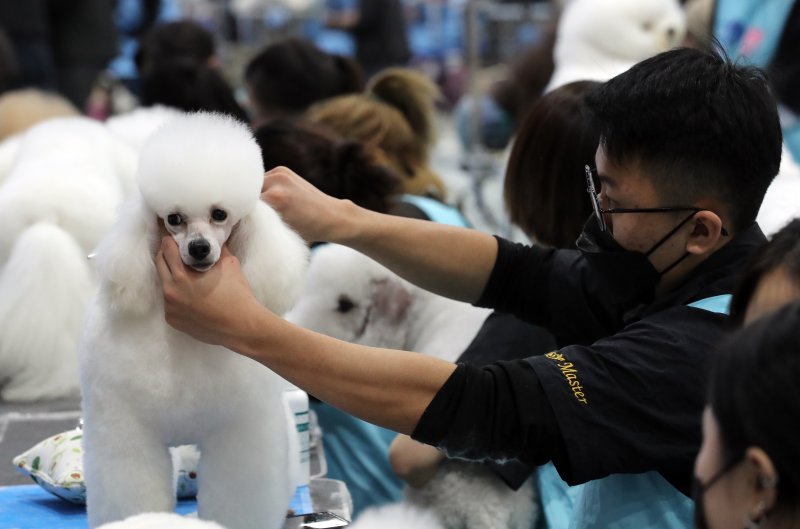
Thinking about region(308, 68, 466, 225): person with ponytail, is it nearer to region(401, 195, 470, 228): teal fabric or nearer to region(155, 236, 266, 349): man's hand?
region(401, 195, 470, 228): teal fabric

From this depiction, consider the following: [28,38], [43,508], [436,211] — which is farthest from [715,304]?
[28,38]

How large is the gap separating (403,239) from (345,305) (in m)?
0.39

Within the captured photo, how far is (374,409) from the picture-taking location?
110cm

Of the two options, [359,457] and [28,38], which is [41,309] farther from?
[28,38]

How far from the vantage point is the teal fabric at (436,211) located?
7.01 ft

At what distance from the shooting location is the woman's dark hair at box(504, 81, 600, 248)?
1.70m

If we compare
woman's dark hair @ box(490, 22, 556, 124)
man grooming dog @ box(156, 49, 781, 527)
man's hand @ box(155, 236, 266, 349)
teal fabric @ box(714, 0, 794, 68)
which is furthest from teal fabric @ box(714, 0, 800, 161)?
man's hand @ box(155, 236, 266, 349)

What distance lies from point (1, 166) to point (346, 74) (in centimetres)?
121

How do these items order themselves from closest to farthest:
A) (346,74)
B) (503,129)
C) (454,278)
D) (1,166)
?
(454,278) → (1,166) → (346,74) → (503,129)

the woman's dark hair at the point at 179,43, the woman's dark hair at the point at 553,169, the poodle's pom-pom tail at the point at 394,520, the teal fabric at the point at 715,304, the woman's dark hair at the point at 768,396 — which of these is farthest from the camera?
the woman's dark hair at the point at 179,43

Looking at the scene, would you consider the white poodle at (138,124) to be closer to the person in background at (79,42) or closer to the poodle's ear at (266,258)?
the poodle's ear at (266,258)

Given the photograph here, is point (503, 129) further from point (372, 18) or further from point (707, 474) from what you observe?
point (707, 474)

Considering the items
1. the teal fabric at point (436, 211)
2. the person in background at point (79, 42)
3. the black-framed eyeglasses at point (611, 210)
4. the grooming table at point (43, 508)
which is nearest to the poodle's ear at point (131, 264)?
the grooming table at point (43, 508)

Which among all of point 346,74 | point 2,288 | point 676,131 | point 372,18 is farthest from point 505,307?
point 372,18
